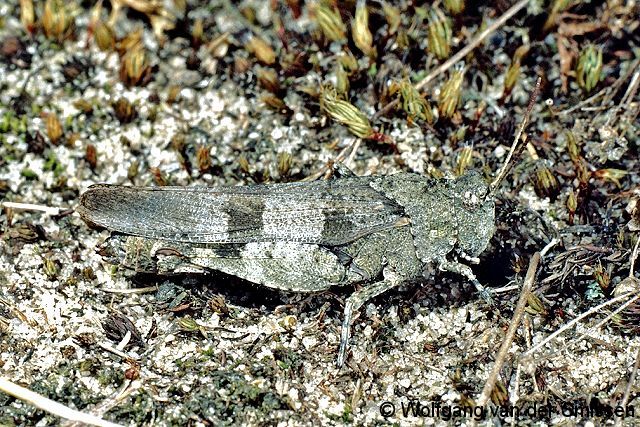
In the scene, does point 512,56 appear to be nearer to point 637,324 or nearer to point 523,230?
point 523,230

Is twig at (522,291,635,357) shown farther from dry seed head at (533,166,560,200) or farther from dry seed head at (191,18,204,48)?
dry seed head at (191,18,204,48)

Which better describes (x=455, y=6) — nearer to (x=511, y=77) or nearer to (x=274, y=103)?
(x=511, y=77)

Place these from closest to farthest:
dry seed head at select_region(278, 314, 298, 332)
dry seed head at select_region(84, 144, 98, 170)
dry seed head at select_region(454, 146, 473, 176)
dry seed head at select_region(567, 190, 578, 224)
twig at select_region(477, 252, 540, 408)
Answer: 1. twig at select_region(477, 252, 540, 408)
2. dry seed head at select_region(278, 314, 298, 332)
3. dry seed head at select_region(567, 190, 578, 224)
4. dry seed head at select_region(454, 146, 473, 176)
5. dry seed head at select_region(84, 144, 98, 170)

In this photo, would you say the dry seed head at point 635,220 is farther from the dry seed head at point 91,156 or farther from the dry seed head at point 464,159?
the dry seed head at point 91,156

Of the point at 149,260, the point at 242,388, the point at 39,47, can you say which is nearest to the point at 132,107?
the point at 39,47

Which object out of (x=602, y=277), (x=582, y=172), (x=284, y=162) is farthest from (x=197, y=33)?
(x=602, y=277)

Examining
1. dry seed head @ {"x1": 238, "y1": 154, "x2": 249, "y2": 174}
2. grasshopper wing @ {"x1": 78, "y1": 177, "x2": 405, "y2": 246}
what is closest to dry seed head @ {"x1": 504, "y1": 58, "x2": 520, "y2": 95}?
grasshopper wing @ {"x1": 78, "y1": 177, "x2": 405, "y2": 246}

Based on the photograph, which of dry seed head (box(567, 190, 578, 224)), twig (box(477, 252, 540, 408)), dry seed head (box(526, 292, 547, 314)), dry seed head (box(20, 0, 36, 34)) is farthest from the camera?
dry seed head (box(20, 0, 36, 34))
